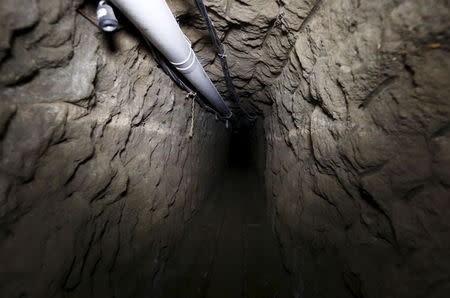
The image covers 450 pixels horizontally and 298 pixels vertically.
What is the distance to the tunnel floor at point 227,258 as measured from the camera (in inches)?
107

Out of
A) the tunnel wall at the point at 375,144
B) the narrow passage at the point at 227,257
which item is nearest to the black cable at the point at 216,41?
the tunnel wall at the point at 375,144

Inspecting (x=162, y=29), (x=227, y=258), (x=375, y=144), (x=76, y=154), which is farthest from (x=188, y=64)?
(x=227, y=258)

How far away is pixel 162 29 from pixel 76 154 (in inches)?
35.7

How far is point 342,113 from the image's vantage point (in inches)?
58.8

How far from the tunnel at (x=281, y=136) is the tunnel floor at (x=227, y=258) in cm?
4

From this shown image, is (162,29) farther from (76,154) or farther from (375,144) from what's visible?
(375,144)

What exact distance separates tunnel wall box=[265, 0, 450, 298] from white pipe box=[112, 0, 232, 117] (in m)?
0.96

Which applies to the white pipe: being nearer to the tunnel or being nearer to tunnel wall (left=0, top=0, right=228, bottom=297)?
the tunnel

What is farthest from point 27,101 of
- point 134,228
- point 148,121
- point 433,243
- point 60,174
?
point 433,243

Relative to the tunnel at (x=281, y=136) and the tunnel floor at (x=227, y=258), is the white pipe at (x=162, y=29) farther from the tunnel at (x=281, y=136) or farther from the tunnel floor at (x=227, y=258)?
the tunnel floor at (x=227, y=258)

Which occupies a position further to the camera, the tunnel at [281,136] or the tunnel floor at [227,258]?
the tunnel floor at [227,258]

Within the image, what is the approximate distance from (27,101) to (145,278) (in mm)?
2021

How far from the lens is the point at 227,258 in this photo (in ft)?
10.4

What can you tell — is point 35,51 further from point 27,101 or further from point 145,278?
point 145,278
